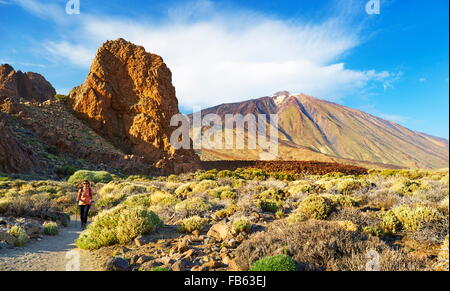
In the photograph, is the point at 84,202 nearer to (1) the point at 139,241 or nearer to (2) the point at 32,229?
(2) the point at 32,229

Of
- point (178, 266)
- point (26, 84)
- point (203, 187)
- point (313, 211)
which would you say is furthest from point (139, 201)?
point (26, 84)

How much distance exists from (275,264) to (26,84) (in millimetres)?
64671

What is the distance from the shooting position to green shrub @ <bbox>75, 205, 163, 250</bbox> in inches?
259

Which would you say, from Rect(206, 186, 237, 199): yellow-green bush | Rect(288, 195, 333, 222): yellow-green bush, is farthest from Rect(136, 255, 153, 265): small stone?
Rect(206, 186, 237, 199): yellow-green bush

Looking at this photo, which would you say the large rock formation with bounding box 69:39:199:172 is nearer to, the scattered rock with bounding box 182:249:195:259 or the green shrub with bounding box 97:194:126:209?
the green shrub with bounding box 97:194:126:209

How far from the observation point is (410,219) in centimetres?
652

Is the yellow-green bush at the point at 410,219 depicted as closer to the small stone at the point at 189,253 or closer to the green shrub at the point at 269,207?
the green shrub at the point at 269,207

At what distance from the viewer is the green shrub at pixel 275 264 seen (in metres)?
4.37

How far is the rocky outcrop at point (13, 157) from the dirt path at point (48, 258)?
18.6 meters

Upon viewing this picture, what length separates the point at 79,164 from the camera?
28.6m

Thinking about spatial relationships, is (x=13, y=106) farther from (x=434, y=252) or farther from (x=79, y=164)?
(x=434, y=252)

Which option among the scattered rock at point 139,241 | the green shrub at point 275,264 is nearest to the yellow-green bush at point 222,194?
the scattered rock at point 139,241

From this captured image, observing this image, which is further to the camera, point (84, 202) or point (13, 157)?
point (13, 157)

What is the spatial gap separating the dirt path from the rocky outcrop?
1864 centimetres
